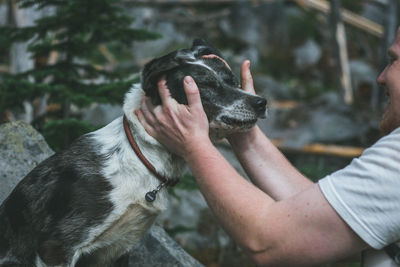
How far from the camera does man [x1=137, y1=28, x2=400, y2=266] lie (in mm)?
1647

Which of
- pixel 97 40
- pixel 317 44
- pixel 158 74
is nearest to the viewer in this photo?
pixel 158 74

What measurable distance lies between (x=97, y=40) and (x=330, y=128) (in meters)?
5.52

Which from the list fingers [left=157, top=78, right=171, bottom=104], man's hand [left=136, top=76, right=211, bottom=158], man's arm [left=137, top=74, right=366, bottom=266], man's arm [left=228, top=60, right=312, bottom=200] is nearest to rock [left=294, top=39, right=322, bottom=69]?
man's arm [left=228, top=60, right=312, bottom=200]

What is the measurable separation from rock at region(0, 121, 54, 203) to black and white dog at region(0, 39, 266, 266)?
0.50 meters

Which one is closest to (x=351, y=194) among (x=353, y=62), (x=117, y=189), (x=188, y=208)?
(x=117, y=189)

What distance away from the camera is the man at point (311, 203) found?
165 cm

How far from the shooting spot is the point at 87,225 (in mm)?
2336

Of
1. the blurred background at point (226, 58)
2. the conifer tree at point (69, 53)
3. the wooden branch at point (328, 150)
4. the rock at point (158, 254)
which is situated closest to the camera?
the rock at point (158, 254)

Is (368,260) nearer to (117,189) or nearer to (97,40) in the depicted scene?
(117,189)

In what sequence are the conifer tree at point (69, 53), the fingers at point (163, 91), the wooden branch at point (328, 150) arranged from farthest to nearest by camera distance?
the wooden branch at point (328, 150) → the conifer tree at point (69, 53) → the fingers at point (163, 91)

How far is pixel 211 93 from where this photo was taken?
260 cm

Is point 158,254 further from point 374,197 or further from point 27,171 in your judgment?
point 374,197

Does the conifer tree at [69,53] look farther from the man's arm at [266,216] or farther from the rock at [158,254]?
the man's arm at [266,216]

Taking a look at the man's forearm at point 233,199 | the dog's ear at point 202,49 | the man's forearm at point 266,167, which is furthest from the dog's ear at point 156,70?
the man's forearm at point 233,199
